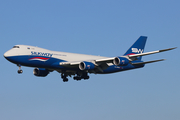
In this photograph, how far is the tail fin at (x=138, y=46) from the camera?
6241cm

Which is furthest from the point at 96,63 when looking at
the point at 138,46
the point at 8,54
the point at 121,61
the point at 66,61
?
the point at 8,54

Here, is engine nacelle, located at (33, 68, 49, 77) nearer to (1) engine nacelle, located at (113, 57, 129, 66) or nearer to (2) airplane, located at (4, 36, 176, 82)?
(2) airplane, located at (4, 36, 176, 82)

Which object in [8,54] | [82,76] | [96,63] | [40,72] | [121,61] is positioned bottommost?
[82,76]

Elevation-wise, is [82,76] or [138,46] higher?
[138,46]

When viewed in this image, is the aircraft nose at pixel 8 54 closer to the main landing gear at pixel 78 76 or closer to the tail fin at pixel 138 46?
the main landing gear at pixel 78 76

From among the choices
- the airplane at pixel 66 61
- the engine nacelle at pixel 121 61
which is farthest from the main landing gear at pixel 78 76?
the engine nacelle at pixel 121 61

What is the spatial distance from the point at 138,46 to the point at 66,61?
16834 mm

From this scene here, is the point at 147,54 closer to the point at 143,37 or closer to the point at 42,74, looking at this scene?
the point at 143,37

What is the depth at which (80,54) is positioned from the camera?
189 feet

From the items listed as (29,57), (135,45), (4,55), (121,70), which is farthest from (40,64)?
(135,45)

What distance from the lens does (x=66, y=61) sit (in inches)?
2137

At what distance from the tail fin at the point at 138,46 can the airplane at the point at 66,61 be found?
371cm

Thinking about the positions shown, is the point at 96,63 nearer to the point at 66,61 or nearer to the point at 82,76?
the point at 66,61

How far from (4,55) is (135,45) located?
86.6 feet
